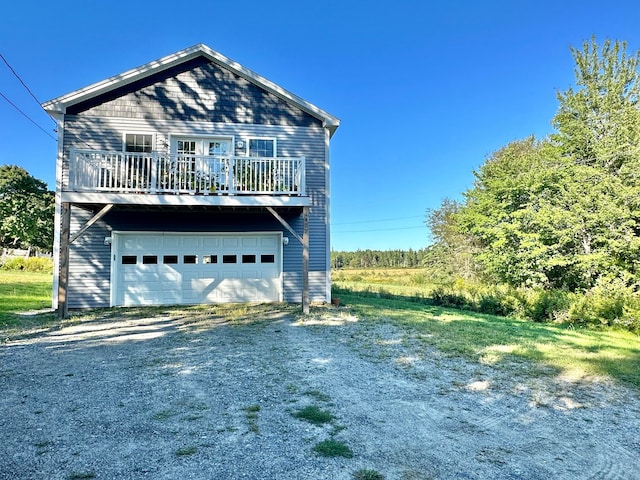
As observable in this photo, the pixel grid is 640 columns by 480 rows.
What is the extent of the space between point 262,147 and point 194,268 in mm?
4082

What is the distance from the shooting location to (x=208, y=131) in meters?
10.6

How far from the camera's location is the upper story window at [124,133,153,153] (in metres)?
10.3

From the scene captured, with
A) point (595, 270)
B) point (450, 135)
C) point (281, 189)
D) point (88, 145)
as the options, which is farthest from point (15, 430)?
point (450, 135)

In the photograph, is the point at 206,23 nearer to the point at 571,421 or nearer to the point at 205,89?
the point at 205,89

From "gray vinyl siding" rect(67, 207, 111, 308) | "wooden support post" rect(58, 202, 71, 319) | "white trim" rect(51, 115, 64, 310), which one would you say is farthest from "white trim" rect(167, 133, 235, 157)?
"wooden support post" rect(58, 202, 71, 319)

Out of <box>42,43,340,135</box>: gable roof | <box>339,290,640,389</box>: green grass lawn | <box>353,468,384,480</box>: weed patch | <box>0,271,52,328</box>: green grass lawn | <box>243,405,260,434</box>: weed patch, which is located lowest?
<box>339,290,640,389</box>: green grass lawn

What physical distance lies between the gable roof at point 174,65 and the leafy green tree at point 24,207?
2033 cm

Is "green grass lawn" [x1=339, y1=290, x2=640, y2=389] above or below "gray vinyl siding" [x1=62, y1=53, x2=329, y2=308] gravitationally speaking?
below

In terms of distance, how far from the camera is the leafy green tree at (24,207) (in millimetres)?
25094

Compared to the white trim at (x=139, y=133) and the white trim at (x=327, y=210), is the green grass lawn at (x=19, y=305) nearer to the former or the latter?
the white trim at (x=139, y=133)

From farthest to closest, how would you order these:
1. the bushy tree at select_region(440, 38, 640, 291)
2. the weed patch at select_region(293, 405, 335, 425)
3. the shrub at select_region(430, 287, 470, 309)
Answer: the shrub at select_region(430, 287, 470, 309) < the bushy tree at select_region(440, 38, 640, 291) < the weed patch at select_region(293, 405, 335, 425)

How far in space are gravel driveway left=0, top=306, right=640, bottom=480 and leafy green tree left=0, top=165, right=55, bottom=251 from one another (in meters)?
24.3

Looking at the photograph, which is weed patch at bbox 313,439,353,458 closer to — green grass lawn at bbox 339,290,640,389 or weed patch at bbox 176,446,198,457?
weed patch at bbox 176,446,198,457

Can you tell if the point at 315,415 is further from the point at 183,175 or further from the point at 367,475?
the point at 183,175
